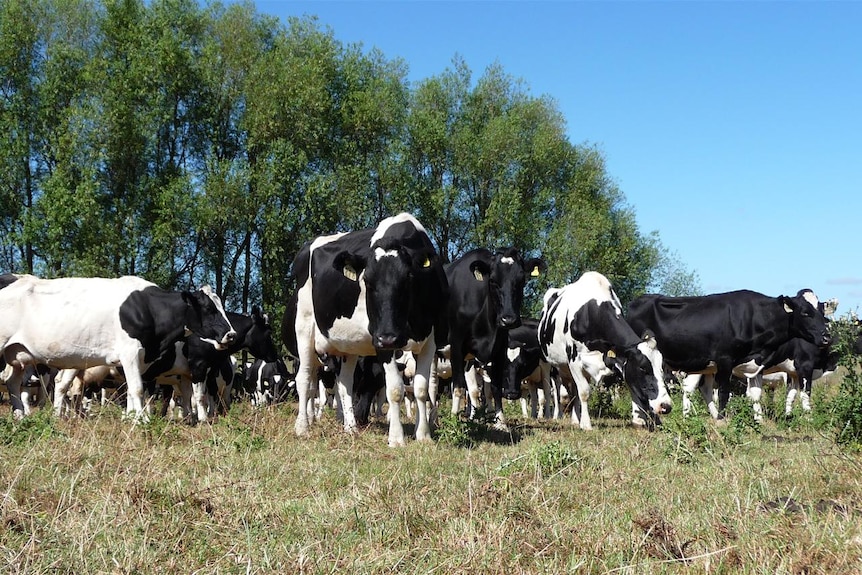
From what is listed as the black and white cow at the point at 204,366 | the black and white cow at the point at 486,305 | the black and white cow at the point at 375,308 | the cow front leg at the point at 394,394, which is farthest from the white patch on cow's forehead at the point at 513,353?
the cow front leg at the point at 394,394

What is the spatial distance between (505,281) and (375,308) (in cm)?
329

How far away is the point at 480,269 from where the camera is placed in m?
13.2

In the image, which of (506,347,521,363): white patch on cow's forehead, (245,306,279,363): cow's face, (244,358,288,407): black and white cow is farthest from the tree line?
(506,347,521,363): white patch on cow's forehead

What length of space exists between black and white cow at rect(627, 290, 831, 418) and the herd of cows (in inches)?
1.0

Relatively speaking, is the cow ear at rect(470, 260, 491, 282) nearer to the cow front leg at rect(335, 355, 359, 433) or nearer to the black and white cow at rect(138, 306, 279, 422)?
the cow front leg at rect(335, 355, 359, 433)

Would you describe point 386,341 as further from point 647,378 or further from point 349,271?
point 647,378

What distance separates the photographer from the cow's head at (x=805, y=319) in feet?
50.4

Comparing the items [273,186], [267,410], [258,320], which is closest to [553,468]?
[267,410]

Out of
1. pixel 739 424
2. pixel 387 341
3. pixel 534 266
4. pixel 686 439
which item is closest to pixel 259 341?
pixel 534 266

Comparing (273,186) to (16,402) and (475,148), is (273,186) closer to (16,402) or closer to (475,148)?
(475,148)

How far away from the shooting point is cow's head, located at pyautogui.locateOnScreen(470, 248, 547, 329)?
1256 cm

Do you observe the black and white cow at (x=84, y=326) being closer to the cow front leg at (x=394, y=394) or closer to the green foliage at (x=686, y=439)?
the cow front leg at (x=394, y=394)

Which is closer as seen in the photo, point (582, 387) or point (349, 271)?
point (349, 271)

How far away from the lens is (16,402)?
1355cm
